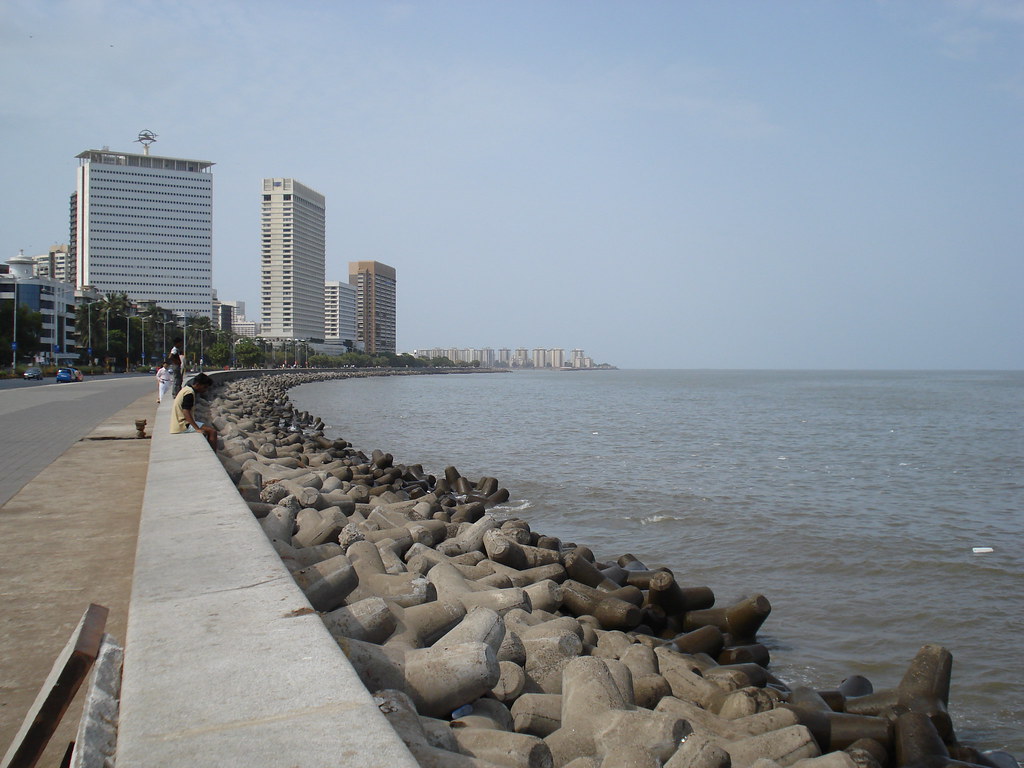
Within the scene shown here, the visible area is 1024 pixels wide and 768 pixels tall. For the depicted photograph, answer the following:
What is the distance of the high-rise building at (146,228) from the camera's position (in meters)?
149

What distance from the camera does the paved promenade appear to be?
3572 mm

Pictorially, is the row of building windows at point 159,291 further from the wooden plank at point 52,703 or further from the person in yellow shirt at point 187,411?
the wooden plank at point 52,703

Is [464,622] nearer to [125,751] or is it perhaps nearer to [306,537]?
[125,751]

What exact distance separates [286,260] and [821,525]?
17693cm

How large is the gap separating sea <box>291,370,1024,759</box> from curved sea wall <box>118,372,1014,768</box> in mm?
1219

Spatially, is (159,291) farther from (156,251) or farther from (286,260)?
(286,260)

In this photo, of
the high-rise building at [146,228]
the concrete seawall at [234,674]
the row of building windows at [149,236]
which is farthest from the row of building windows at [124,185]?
the concrete seawall at [234,674]

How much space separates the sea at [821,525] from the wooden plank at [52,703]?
5.09m

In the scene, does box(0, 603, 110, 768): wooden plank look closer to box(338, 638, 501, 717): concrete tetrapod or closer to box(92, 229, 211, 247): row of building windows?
box(338, 638, 501, 717): concrete tetrapod

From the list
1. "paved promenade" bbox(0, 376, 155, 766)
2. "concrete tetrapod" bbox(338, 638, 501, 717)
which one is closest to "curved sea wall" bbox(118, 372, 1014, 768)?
"concrete tetrapod" bbox(338, 638, 501, 717)

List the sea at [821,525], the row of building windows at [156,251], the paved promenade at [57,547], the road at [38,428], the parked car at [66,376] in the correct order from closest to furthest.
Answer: the paved promenade at [57,547] < the sea at [821,525] < the road at [38,428] < the parked car at [66,376] < the row of building windows at [156,251]

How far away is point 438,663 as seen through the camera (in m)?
3.37

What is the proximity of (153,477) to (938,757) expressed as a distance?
587 cm

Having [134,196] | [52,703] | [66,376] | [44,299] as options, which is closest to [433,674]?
[52,703]
